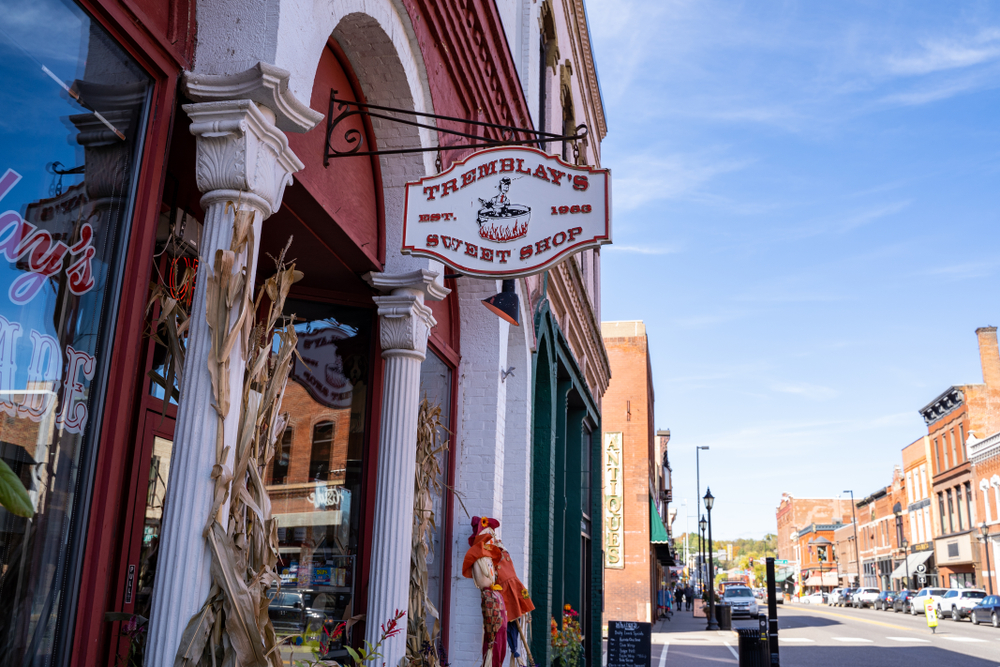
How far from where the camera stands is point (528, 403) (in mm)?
10125

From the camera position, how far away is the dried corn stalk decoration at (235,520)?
3453mm

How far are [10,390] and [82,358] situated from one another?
357mm

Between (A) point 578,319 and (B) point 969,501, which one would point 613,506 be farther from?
(B) point 969,501

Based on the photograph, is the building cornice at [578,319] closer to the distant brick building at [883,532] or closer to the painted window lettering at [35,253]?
the painted window lettering at [35,253]

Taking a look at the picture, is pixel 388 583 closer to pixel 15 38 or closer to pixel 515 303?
pixel 515 303

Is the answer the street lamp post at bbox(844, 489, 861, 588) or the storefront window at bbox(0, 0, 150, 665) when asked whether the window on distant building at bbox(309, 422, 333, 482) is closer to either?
the storefront window at bbox(0, 0, 150, 665)

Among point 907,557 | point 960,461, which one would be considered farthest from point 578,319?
point 907,557

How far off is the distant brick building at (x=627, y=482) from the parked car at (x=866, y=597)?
3199cm

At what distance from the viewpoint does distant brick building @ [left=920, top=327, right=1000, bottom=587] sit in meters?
51.4

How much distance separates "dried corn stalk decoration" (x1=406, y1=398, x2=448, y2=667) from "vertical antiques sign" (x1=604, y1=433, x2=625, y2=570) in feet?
82.7

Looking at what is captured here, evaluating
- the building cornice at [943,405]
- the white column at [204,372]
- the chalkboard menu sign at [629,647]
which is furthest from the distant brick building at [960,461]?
the white column at [204,372]

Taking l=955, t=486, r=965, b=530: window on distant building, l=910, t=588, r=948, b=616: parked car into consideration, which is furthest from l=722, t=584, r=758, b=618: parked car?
l=955, t=486, r=965, b=530: window on distant building

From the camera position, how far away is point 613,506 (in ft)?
105

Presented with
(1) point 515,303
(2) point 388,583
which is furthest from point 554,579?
(2) point 388,583
